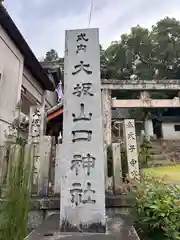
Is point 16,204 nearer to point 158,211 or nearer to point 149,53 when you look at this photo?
point 158,211

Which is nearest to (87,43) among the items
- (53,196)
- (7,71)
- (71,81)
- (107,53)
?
(71,81)

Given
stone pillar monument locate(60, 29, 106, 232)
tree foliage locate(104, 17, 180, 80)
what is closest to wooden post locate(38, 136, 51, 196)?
stone pillar monument locate(60, 29, 106, 232)

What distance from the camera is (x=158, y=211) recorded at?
282cm

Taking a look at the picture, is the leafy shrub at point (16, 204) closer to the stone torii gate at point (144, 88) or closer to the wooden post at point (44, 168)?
the wooden post at point (44, 168)

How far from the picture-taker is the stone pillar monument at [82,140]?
321cm

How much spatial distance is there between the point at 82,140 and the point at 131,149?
2.12m

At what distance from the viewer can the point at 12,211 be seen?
1827mm

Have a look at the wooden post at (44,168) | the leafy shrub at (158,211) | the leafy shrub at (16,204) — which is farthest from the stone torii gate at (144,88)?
the leafy shrub at (16,204)

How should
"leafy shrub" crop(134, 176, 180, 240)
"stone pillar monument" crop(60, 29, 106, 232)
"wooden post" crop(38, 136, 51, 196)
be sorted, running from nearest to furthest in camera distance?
"leafy shrub" crop(134, 176, 180, 240), "stone pillar monument" crop(60, 29, 106, 232), "wooden post" crop(38, 136, 51, 196)

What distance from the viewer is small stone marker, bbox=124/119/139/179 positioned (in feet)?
16.2

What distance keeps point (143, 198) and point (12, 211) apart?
2.09 m

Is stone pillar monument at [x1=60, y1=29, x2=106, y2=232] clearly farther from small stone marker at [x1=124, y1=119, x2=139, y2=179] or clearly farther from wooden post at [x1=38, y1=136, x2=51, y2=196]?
small stone marker at [x1=124, y1=119, x2=139, y2=179]

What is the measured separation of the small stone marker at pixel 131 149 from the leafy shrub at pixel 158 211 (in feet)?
3.80

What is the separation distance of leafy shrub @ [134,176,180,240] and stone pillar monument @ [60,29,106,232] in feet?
1.88
